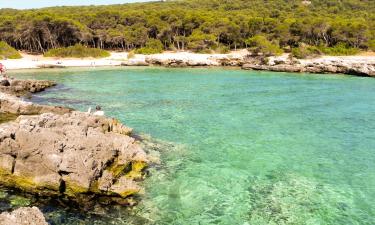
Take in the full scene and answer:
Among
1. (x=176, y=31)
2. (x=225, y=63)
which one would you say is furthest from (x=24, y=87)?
(x=176, y=31)

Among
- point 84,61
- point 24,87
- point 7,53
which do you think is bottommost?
point 24,87

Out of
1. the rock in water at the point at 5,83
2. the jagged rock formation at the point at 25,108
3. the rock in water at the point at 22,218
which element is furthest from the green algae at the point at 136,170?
the rock in water at the point at 5,83

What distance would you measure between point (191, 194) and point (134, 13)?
10227 centimetres

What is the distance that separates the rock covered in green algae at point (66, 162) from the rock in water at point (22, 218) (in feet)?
15.1

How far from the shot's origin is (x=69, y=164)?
54.5 ft

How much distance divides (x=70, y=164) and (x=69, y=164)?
5 cm

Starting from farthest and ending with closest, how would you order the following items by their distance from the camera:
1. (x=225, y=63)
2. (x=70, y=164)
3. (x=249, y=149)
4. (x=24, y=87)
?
(x=225, y=63)
(x=24, y=87)
(x=249, y=149)
(x=70, y=164)

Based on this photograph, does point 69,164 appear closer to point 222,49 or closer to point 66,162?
point 66,162

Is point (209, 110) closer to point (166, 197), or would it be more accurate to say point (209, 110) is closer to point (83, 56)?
point (166, 197)

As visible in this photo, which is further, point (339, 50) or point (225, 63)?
point (339, 50)

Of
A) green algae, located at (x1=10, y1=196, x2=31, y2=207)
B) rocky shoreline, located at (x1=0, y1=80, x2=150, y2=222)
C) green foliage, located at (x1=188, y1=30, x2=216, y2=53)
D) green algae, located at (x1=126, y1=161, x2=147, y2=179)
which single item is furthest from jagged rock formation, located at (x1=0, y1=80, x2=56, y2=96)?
green foliage, located at (x1=188, y1=30, x2=216, y2=53)

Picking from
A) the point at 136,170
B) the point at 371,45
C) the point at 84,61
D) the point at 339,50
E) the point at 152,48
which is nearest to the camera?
the point at 136,170

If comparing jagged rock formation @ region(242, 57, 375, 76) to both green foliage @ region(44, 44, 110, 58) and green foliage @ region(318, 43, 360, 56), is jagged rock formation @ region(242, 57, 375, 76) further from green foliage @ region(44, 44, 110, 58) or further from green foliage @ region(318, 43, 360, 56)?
green foliage @ region(44, 44, 110, 58)

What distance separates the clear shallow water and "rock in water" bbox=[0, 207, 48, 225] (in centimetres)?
287
